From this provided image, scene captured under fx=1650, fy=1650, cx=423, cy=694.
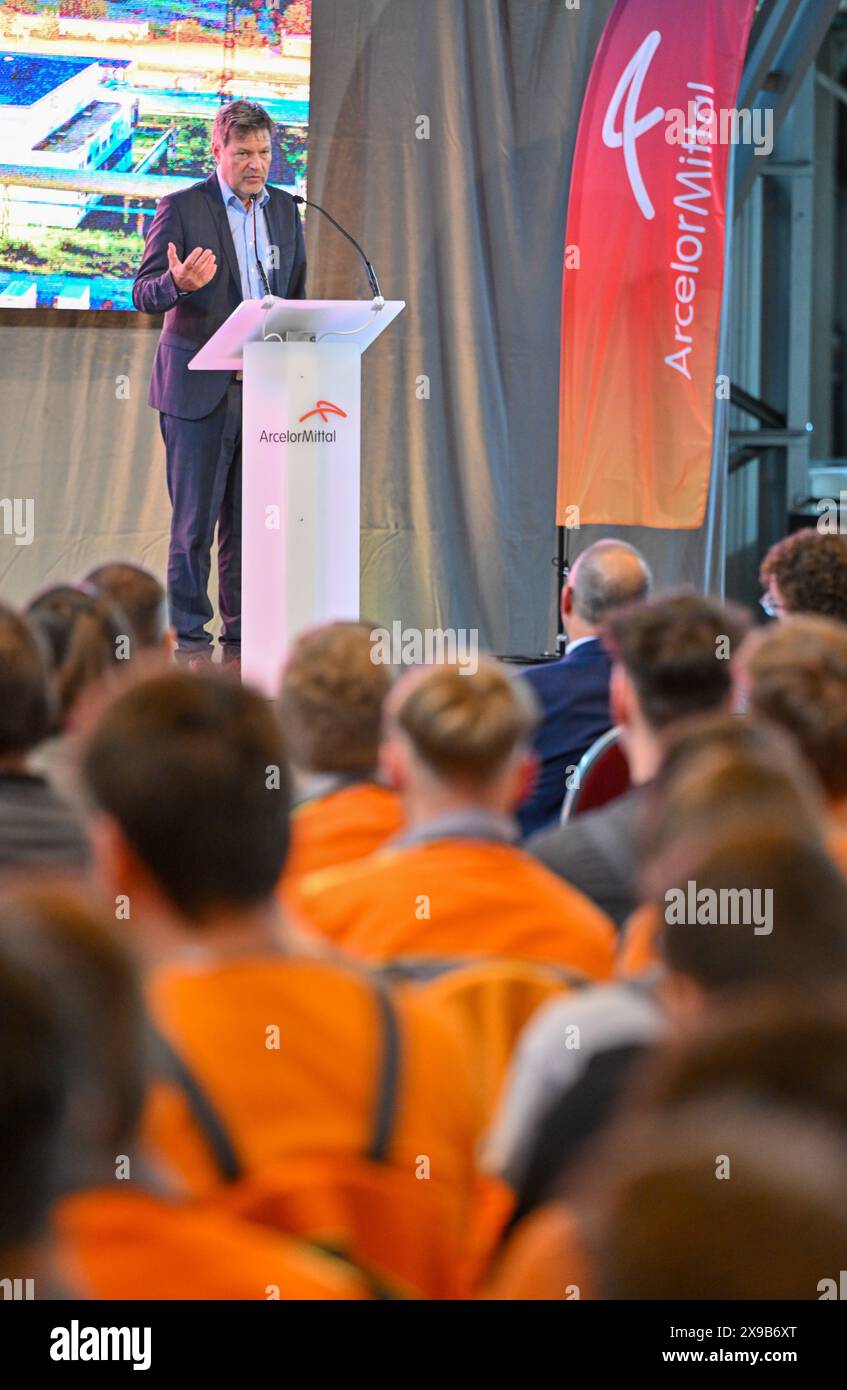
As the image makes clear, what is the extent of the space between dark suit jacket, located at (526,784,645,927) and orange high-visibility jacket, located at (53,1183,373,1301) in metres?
1.09

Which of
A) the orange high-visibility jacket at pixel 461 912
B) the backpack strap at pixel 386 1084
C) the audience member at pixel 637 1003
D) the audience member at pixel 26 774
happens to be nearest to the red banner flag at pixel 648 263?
the audience member at pixel 26 774

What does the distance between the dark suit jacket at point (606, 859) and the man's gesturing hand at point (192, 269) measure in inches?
126

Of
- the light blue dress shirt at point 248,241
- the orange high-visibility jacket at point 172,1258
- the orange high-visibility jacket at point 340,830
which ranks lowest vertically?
the orange high-visibility jacket at point 172,1258

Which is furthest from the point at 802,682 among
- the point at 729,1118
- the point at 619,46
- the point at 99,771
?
the point at 619,46

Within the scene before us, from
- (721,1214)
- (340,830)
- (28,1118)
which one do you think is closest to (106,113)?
(340,830)

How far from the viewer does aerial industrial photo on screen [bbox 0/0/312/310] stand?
19.4 feet

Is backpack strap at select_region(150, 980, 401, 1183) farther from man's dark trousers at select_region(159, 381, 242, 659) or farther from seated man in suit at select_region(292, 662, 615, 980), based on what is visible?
man's dark trousers at select_region(159, 381, 242, 659)

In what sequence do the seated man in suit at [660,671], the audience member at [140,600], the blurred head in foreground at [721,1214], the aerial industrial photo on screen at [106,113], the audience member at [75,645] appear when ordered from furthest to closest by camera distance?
the aerial industrial photo on screen at [106,113] → the audience member at [140,600] → the audience member at [75,645] → the seated man in suit at [660,671] → the blurred head in foreground at [721,1214]

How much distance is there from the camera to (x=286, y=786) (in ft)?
4.46

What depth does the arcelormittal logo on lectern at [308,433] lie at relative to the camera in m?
4.47

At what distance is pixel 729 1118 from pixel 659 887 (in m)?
0.64

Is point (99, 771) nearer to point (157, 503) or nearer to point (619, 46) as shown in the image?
point (619, 46)

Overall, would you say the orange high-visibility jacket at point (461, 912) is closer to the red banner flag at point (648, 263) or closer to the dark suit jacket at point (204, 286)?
the red banner flag at point (648, 263)

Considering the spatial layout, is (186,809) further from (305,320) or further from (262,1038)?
(305,320)
